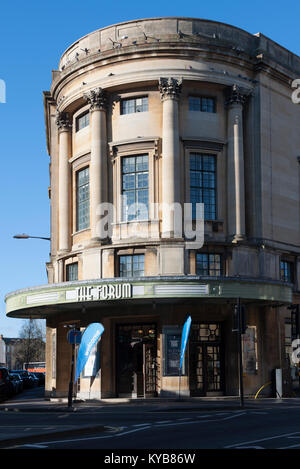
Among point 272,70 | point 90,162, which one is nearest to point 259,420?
point 90,162

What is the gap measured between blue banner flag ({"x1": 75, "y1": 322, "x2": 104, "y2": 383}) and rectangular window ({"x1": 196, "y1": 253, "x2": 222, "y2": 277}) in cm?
635

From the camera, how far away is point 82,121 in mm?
41469

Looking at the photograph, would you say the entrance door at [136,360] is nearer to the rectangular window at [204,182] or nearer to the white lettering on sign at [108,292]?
the white lettering on sign at [108,292]

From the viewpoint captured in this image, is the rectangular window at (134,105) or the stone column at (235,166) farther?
the rectangular window at (134,105)

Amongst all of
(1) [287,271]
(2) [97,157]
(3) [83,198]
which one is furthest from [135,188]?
(1) [287,271]

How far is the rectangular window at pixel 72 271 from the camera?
40.2 meters

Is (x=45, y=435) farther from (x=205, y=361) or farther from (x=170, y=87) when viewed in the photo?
(x=170, y=87)

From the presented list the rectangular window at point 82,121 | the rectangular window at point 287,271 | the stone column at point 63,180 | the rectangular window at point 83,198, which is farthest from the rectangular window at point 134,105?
the rectangular window at point 287,271

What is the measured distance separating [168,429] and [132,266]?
18681mm

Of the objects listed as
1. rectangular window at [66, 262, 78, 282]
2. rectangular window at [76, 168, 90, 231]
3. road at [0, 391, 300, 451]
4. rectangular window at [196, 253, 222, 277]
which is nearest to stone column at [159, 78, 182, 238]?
rectangular window at [196, 253, 222, 277]

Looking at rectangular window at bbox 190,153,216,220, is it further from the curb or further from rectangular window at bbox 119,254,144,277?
the curb

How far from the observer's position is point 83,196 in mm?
40656
